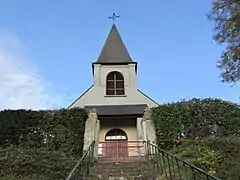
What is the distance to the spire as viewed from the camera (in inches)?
1057

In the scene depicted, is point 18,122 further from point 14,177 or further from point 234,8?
point 234,8

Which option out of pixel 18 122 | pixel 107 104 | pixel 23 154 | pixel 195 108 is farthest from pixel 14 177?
pixel 107 104

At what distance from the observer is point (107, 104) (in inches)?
939

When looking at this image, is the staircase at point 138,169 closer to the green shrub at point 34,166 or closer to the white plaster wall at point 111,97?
the green shrub at point 34,166

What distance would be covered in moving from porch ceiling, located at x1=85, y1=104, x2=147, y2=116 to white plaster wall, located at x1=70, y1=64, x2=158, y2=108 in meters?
1.01

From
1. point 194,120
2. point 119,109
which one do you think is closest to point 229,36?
point 194,120

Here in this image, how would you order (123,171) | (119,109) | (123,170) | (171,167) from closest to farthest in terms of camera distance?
(171,167), (123,171), (123,170), (119,109)

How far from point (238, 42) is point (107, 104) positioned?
11.8 meters

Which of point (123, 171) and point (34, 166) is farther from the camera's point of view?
point (34, 166)

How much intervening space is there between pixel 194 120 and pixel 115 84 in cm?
1000

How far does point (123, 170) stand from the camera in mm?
11117

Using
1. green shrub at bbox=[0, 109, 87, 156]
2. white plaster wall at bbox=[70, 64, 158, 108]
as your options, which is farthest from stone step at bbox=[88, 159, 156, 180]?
white plaster wall at bbox=[70, 64, 158, 108]

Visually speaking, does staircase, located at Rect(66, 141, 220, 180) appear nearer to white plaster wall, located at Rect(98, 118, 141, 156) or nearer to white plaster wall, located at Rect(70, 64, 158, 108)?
white plaster wall, located at Rect(98, 118, 141, 156)

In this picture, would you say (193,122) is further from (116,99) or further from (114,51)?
(114,51)
